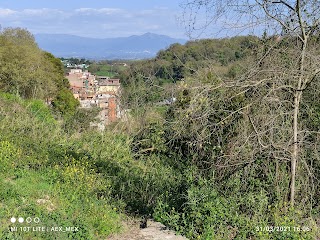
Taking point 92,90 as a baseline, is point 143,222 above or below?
below

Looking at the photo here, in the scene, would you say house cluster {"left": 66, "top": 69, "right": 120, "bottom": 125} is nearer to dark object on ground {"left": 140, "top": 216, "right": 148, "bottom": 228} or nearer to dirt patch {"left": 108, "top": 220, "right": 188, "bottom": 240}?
dark object on ground {"left": 140, "top": 216, "right": 148, "bottom": 228}

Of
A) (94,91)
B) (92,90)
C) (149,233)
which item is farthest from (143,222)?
(92,90)

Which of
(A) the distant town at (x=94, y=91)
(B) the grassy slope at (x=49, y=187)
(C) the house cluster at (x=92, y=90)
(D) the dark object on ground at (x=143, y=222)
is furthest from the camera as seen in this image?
(C) the house cluster at (x=92, y=90)

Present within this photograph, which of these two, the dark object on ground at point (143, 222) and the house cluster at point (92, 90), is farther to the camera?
the house cluster at point (92, 90)

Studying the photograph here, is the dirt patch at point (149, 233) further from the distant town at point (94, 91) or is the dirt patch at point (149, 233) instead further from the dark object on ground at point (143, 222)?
the distant town at point (94, 91)

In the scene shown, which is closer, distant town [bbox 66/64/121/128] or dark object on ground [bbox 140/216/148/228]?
dark object on ground [bbox 140/216/148/228]

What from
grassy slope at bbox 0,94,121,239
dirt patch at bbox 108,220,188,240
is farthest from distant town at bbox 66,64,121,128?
dirt patch at bbox 108,220,188,240

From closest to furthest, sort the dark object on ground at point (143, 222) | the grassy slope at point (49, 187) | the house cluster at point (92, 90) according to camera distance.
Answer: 1. the grassy slope at point (49, 187)
2. the dark object on ground at point (143, 222)
3. the house cluster at point (92, 90)

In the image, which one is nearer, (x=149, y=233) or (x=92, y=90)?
(x=149, y=233)

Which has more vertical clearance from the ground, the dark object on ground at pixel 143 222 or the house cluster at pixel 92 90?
the house cluster at pixel 92 90

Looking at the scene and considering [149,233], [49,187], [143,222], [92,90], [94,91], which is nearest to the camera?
[149,233]

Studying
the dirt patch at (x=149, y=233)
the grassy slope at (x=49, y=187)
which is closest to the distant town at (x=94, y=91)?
the grassy slope at (x=49, y=187)

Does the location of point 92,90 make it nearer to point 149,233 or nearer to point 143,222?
point 143,222

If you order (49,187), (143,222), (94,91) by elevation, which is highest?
(94,91)
